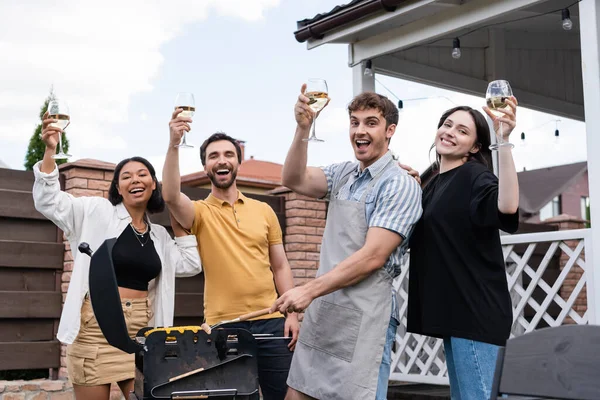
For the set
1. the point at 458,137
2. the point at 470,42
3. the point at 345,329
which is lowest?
the point at 345,329

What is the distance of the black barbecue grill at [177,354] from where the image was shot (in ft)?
8.33

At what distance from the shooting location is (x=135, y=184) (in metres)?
3.55

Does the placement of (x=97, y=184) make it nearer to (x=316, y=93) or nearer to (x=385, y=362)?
(x=316, y=93)

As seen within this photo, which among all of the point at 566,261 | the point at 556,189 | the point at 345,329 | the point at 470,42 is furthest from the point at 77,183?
the point at 556,189

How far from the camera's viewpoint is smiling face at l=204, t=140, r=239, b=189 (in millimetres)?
3562

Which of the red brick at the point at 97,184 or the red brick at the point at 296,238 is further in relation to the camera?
the red brick at the point at 296,238

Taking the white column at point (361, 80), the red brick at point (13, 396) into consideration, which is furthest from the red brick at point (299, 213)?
the red brick at point (13, 396)

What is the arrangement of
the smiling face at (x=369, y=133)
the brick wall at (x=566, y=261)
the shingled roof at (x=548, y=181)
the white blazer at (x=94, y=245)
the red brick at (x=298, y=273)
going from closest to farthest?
the smiling face at (x=369, y=133), the white blazer at (x=94, y=245), the red brick at (x=298, y=273), the brick wall at (x=566, y=261), the shingled roof at (x=548, y=181)

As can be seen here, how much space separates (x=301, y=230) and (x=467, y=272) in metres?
4.16

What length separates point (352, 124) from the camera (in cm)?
279

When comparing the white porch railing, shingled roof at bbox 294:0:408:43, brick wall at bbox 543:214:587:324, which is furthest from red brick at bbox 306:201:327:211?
brick wall at bbox 543:214:587:324

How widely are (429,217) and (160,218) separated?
11.8 feet

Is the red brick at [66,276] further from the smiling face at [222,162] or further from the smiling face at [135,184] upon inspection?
the smiling face at [222,162]

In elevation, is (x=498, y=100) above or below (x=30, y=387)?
above
